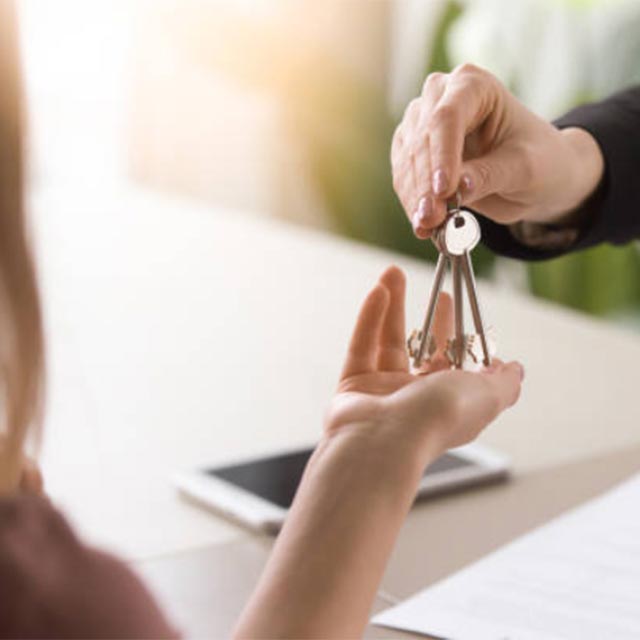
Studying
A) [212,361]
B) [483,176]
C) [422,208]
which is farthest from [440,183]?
[212,361]

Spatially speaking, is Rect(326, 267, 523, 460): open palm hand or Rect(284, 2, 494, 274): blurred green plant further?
Rect(284, 2, 494, 274): blurred green plant

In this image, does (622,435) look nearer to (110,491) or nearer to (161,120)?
(110,491)

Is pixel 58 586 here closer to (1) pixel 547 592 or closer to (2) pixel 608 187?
(1) pixel 547 592

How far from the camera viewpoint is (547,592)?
1026 mm

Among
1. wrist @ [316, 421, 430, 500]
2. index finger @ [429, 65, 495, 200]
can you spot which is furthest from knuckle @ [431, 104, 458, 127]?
wrist @ [316, 421, 430, 500]

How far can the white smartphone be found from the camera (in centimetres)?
117

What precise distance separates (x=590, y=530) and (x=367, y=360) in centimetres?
41

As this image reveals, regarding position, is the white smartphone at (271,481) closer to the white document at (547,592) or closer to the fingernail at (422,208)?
the white document at (547,592)

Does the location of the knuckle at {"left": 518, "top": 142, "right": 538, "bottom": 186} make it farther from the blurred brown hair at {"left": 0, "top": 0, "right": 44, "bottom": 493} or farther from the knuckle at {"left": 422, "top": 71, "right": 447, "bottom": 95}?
the blurred brown hair at {"left": 0, "top": 0, "right": 44, "bottom": 493}

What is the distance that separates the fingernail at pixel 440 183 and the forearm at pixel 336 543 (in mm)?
188

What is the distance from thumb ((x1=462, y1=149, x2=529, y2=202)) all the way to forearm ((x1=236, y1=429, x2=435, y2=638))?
240 millimetres

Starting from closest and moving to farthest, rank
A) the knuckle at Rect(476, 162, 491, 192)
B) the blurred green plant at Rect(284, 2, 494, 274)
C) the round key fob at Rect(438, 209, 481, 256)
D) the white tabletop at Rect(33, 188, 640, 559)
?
1. the round key fob at Rect(438, 209, 481, 256)
2. the knuckle at Rect(476, 162, 491, 192)
3. the white tabletop at Rect(33, 188, 640, 559)
4. the blurred green plant at Rect(284, 2, 494, 274)

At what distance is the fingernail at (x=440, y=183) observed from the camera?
0.86 meters

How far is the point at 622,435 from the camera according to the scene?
140 cm
